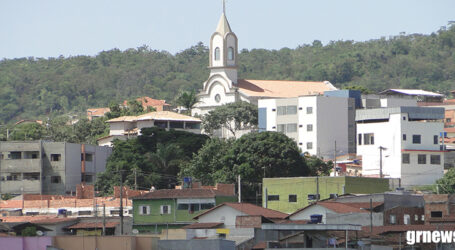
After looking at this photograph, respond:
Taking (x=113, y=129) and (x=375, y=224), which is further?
(x=113, y=129)

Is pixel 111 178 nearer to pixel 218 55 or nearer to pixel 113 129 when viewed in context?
pixel 113 129

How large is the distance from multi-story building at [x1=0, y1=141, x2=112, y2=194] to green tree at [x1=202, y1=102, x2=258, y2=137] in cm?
2611

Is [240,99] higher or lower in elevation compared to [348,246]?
higher

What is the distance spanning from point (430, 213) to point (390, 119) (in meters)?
33.9

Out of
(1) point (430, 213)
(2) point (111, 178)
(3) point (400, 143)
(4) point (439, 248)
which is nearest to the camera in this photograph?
(4) point (439, 248)

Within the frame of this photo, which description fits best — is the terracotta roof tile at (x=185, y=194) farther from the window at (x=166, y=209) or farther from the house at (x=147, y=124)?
the house at (x=147, y=124)

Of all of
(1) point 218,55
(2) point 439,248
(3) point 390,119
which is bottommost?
(2) point 439,248

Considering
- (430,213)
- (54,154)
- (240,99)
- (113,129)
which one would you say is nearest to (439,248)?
(430,213)

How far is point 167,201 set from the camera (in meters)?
69.1

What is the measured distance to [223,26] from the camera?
135125mm

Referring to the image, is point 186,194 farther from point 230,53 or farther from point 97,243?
point 230,53

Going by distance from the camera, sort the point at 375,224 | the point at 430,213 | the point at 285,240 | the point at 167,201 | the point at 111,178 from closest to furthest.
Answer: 1. the point at 285,240
2. the point at 375,224
3. the point at 430,213
4. the point at 167,201
5. the point at 111,178

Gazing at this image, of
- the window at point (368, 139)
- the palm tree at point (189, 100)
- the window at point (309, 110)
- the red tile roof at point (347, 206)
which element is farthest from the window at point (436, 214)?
the palm tree at point (189, 100)

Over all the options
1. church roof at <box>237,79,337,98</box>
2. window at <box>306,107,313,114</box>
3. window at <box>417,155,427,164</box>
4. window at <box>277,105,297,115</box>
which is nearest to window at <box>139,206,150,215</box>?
window at <box>417,155,427,164</box>
